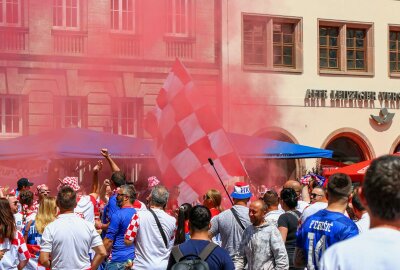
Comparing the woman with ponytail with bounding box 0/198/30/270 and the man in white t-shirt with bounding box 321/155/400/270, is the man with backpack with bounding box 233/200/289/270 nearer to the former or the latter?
the woman with ponytail with bounding box 0/198/30/270

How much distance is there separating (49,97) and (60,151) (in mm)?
7674

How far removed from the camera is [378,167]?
2.75 metres

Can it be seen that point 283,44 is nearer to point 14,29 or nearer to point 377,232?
point 14,29

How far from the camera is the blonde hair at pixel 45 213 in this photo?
24.4ft

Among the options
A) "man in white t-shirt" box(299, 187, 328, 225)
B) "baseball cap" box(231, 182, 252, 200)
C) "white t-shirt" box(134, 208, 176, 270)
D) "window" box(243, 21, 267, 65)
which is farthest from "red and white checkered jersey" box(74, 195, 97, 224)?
"window" box(243, 21, 267, 65)

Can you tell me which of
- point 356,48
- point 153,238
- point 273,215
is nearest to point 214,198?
point 273,215

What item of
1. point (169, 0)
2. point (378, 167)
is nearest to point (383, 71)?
point (169, 0)

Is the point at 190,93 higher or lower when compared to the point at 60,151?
higher

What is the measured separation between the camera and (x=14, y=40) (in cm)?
1972

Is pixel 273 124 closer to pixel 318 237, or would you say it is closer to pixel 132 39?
pixel 132 39

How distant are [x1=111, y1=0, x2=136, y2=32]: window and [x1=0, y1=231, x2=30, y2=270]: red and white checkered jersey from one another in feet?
48.8

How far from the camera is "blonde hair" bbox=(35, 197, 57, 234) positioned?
743 centimetres

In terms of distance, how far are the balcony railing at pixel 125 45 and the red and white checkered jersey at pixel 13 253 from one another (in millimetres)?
14471

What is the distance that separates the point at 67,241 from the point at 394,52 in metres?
20.0
